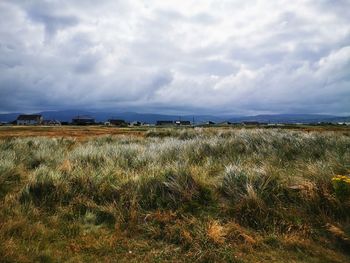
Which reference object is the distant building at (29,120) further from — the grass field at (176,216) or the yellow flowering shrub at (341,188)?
the yellow flowering shrub at (341,188)

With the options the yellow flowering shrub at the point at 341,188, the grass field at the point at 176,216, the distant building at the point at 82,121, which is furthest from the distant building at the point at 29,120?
the yellow flowering shrub at the point at 341,188

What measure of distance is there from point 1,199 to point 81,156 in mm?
5291

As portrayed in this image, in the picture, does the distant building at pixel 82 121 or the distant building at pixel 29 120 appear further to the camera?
the distant building at pixel 29 120

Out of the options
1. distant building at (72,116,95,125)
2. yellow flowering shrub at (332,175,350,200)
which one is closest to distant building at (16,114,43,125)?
distant building at (72,116,95,125)

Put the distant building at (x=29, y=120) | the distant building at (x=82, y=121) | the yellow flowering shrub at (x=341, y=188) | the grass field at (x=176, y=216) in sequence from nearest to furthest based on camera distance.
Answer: the grass field at (x=176, y=216) → the yellow flowering shrub at (x=341, y=188) → the distant building at (x=82, y=121) → the distant building at (x=29, y=120)

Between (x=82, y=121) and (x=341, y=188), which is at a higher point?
(x=341, y=188)

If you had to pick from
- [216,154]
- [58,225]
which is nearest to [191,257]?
[58,225]

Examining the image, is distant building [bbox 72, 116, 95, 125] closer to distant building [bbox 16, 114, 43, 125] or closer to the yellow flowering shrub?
distant building [bbox 16, 114, 43, 125]

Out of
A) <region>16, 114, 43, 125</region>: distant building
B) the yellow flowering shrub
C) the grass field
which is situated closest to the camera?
the grass field

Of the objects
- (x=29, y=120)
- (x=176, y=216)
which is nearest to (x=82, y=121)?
(x=29, y=120)

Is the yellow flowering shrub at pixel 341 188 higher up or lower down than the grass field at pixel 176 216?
higher up

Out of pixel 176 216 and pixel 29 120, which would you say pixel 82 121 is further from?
pixel 176 216

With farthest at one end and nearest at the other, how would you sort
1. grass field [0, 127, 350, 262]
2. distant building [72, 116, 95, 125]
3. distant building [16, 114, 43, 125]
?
distant building [16, 114, 43, 125] < distant building [72, 116, 95, 125] < grass field [0, 127, 350, 262]

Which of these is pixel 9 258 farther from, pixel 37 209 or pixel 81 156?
pixel 81 156
